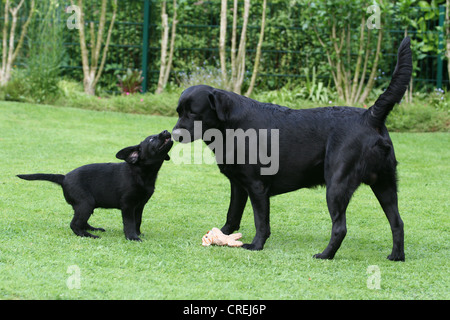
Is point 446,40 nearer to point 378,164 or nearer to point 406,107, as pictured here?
point 406,107

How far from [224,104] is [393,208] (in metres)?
1.56

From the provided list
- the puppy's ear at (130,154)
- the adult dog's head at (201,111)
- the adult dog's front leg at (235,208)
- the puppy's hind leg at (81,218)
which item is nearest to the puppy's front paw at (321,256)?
the adult dog's front leg at (235,208)

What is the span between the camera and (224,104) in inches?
203

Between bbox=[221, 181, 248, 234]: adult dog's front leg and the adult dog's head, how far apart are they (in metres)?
0.71

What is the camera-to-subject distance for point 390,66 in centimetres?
1484

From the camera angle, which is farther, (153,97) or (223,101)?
(153,97)

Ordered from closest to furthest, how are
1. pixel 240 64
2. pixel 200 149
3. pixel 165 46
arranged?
pixel 200 149 → pixel 240 64 → pixel 165 46

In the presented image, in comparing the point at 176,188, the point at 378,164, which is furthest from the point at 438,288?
the point at 176,188

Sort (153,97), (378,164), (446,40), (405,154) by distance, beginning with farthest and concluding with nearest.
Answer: (153,97), (446,40), (405,154), (378,164)

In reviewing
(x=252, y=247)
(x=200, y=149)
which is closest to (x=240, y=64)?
(x=200, y=149)

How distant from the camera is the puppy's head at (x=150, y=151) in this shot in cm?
537

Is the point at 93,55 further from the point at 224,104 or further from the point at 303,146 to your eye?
the point at 303,146

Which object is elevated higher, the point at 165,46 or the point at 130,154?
the point at 165,46

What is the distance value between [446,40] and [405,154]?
3.71 meters
